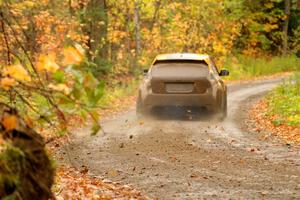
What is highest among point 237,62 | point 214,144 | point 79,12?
point 79,12

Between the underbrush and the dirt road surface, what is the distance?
3.37 feet

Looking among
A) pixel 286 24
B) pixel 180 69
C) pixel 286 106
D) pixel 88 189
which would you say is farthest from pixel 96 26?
pixel 286 24

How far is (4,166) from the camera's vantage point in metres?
3.78

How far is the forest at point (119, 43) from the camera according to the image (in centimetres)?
386

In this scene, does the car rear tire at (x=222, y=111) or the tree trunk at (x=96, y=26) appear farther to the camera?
the tree trunk at (x=96, y=26)

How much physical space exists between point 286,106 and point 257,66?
20.2 metres

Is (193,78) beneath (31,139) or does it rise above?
beneath

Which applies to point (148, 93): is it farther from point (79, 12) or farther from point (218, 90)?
point (79, 12)

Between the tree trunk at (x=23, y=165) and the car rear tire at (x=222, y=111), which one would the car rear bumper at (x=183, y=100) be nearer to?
the car rear tire at (x=222, y=111)

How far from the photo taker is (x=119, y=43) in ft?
109

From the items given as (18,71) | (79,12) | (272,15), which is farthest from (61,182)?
(272,15)

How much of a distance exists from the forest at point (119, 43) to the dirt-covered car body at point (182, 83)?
172 cm

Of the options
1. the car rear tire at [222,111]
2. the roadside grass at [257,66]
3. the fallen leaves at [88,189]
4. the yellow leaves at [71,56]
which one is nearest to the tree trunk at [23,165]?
the yellow leaves at [71,56]

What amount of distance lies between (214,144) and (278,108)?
546 centimetres
